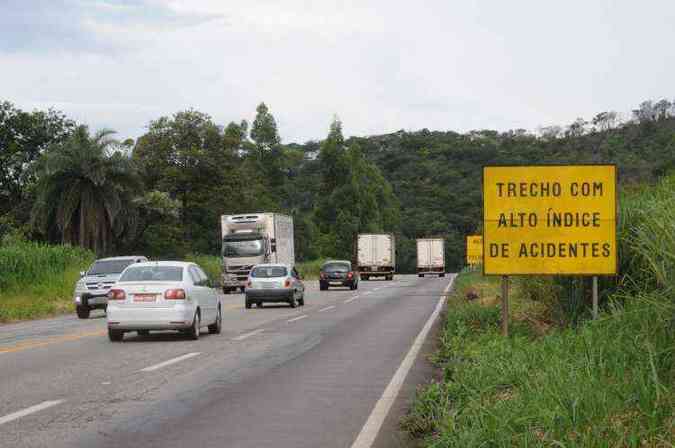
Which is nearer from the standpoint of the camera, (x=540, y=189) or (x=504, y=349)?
(x=504, y=349)

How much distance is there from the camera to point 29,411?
10039mm

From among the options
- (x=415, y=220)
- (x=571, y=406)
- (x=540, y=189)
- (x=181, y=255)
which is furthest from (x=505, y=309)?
(x=415, y=220)

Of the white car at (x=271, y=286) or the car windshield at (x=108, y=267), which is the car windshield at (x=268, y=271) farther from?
the car windshield at (x=108, y=267)

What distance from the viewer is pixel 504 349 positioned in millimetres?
11945

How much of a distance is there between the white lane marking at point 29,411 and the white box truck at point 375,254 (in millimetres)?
62160

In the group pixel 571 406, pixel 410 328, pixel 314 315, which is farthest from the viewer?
pixel 314 315

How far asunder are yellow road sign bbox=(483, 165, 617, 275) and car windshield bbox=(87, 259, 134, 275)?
1957 cm

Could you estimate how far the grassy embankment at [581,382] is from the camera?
21.7 ft

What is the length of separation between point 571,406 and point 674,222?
2.25m

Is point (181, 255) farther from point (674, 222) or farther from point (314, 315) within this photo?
point (674, 222)

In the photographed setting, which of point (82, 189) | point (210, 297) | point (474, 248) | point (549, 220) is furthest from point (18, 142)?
point (549, 220)

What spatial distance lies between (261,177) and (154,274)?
283 feet

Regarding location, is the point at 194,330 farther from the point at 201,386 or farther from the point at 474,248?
the point at 474,248

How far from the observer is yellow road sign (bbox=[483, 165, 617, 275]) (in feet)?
44.7
